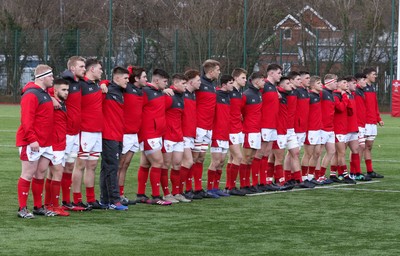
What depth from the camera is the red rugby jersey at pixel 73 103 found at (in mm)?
11781

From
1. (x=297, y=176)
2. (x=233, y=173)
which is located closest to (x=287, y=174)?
(x=297, y=176)

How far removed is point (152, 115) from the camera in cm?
1284

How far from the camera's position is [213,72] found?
13.8 m

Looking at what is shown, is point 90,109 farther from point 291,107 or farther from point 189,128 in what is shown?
→ point 291,107

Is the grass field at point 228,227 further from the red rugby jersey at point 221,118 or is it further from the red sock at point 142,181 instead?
the red rugby jersey at point 221,118

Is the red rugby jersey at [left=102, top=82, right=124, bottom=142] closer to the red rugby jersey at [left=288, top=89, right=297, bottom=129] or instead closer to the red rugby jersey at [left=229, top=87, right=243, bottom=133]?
the red rugby jersey at [left=229, top=87, right=243, bottom=133]

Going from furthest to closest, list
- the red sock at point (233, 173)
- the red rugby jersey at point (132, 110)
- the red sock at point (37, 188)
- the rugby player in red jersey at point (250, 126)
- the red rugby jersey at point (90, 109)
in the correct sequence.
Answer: the rugby player in red jersey at point (250, 126), the red sock at point (233, 173), the red rugby jersey at point (132, 110), the red rugby jersey at point (90, 109), the red sock at point (37, 188)

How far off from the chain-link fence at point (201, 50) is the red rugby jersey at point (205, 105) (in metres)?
26.8

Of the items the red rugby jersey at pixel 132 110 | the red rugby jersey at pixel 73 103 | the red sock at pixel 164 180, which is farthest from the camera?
the red sock at pixel 164 180

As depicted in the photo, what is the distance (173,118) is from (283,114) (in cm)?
243

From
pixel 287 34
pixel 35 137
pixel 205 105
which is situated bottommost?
pixel 35 137

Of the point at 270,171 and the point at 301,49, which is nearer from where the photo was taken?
the point at 270,171

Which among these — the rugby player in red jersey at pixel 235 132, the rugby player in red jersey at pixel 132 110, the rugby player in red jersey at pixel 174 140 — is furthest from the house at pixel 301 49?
the rugby player in red jersey at pixel 132 110

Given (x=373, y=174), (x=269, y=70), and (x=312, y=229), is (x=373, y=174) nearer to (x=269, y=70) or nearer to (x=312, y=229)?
(x=269, y=70)
